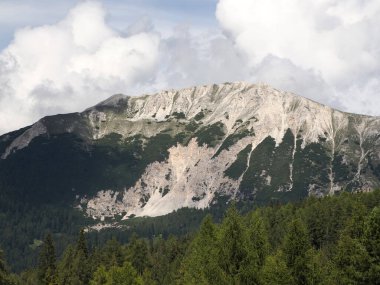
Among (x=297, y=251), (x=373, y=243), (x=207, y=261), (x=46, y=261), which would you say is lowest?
(x=46, y=261)

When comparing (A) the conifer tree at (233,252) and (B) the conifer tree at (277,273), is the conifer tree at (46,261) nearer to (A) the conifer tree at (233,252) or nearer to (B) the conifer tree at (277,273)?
(A) the conifer tree at (233,252)

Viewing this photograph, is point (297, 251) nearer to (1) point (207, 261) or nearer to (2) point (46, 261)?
(1) point (207, 261)

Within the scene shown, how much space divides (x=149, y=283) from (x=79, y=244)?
36.4 m

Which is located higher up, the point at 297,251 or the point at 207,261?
the point at 297,251

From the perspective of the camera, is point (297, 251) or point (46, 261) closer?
point (297, 251)

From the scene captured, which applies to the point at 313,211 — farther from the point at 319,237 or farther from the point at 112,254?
the point at 112,254

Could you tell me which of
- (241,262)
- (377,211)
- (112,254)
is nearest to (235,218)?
(241,262)

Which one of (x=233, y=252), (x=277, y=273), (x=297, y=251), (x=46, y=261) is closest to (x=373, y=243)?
(x=297, y=251)

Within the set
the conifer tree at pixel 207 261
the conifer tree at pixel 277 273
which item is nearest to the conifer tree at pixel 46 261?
the conifer tree at pixel 207 261

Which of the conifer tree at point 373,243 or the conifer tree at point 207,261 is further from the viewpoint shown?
the conifer tree at point 207,261

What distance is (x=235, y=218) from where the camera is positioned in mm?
Result: 63031

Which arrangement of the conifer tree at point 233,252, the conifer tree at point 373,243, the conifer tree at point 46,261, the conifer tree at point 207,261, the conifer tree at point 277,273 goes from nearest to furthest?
the conifer tree at point 373,243, the conifer tree at point 277,273, the conifer tree at point 233,252, the conifer tree at point 207,261, the conifer tree at point 46,261

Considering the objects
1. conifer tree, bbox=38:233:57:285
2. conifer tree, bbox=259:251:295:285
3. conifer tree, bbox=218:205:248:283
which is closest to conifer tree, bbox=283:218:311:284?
conifer tree, bbox=259:251:295:285

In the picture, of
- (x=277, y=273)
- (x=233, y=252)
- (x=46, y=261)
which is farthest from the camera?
(x=46, y=261)
